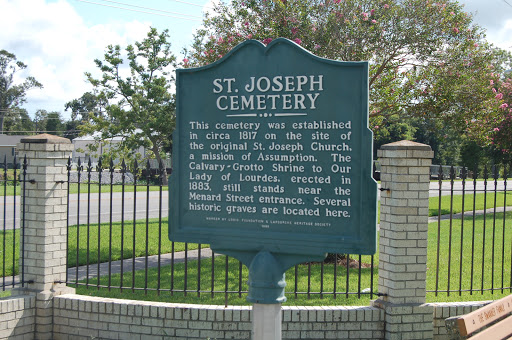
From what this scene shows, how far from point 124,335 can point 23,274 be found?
1345mm

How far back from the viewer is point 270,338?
12.1 feet

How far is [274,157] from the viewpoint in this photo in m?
3.77

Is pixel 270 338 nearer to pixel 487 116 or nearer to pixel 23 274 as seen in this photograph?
pixel 23 274

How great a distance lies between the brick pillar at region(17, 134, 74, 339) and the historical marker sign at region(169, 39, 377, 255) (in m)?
2.58

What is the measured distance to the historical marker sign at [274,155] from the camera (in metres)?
3.60

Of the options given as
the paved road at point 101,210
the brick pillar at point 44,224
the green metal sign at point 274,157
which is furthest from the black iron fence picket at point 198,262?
the green metal sign at point 274,157

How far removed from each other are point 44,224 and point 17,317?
1.01 meters

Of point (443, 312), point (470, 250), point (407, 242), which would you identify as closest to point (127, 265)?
point (407, 242)

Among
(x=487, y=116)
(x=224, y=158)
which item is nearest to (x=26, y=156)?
(x=224, y=158)

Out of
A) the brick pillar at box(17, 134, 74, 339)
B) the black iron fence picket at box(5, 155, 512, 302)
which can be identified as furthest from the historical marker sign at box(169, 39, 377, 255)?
the brick pillar at box(17, 134, 74, 339)

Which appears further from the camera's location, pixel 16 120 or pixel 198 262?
pixel 16 120

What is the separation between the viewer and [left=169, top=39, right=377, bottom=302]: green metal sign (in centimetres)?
360

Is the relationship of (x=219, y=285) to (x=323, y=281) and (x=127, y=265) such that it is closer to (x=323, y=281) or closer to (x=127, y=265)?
(x=323, y=281)

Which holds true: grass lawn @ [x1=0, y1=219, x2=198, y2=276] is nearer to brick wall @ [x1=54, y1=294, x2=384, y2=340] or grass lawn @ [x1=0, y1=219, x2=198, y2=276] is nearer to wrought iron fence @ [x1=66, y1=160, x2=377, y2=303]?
wrought iron fence @ [x1=66, y1=160, x2=377, y2=303]
